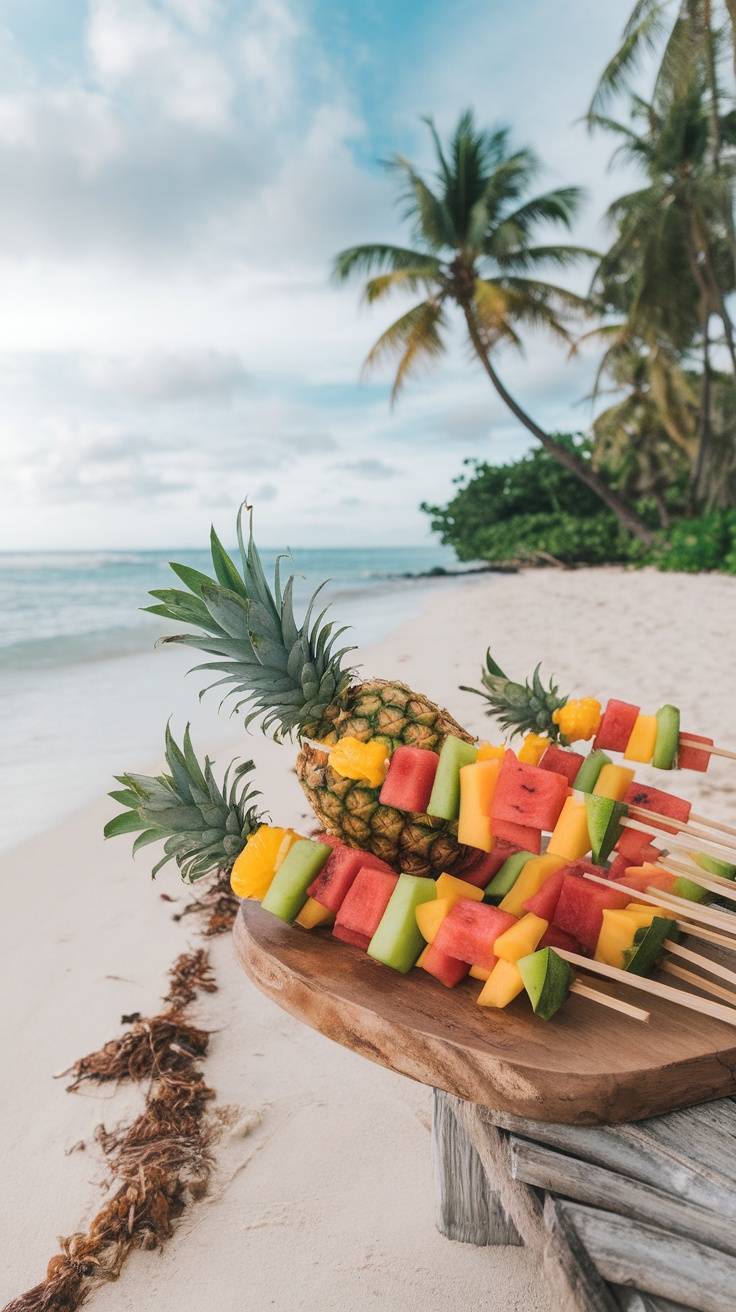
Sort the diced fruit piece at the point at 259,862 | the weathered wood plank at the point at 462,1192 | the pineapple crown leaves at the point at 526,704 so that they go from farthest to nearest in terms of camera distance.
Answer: the pineapple crown leaves at the point at 526,704
the weathered wood plank at the point at 462,1192
the diced fruit piece at the point at 259,862

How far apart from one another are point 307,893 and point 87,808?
13.0 ft

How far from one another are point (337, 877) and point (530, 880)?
0.43 m

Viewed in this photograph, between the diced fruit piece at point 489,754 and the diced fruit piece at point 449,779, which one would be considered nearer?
the diced fruit piece at point 449,779

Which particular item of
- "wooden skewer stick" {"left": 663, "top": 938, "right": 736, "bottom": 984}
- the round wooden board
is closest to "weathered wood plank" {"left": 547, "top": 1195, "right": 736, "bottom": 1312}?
the round wooden board

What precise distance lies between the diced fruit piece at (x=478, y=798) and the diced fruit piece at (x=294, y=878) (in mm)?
322

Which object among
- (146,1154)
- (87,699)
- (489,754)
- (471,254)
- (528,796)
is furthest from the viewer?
(471,254)

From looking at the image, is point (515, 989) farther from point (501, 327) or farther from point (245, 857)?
point (501, 327)

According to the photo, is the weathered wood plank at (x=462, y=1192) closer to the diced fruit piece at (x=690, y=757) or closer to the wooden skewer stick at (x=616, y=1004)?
the wooden skewer stick at (x=616, y=1004)

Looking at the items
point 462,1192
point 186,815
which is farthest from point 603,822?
point 462,1192

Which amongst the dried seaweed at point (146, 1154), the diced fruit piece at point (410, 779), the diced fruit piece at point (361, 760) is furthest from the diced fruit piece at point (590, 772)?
the dried seaweed at point (146, 1154)

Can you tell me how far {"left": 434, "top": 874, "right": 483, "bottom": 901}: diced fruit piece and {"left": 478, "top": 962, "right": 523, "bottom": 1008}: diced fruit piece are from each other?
0.18 metres

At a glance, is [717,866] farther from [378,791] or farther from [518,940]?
[378,791]

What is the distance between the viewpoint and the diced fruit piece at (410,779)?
169 cm

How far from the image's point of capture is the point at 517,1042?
133cm
